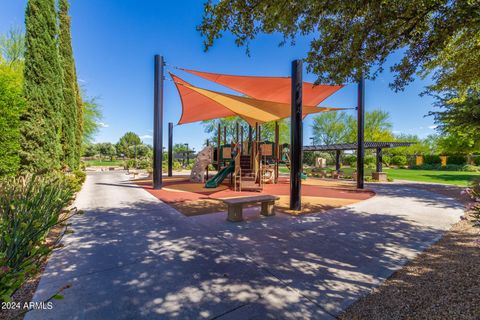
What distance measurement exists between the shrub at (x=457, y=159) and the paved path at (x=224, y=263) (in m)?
34.6

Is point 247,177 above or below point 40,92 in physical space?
below

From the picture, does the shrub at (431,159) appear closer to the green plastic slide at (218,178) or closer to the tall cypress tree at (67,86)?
the green plastic slide at (218,178)

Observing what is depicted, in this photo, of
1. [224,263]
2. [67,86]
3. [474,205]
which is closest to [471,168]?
[474,205]

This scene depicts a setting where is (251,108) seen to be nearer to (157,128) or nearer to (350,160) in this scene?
(157,128)

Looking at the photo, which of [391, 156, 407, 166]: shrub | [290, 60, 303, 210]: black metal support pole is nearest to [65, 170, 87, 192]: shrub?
[290, 60, 303, 210]: black metal support pole

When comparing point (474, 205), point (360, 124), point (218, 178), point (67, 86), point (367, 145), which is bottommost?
point (218, 178)

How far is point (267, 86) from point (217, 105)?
4.21m

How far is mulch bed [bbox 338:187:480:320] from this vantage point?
1967 mm

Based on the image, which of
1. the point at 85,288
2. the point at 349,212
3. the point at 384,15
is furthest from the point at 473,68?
the point at 85,288

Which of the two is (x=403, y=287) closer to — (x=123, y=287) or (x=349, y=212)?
(x=123, y=287)

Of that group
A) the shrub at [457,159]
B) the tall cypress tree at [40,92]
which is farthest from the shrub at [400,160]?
the tall cypress tree at [40,92]

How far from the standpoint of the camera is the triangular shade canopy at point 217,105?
916cm

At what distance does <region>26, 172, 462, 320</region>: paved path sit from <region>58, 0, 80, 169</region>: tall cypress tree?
7.78 meters

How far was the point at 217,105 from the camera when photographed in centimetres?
1264
